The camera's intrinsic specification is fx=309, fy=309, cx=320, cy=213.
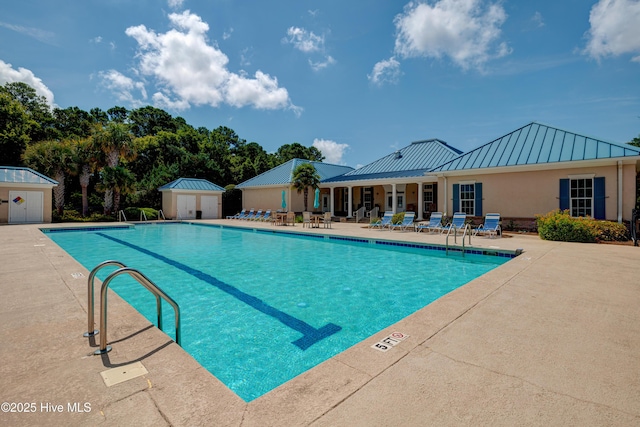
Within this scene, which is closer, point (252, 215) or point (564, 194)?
point (564, 194)

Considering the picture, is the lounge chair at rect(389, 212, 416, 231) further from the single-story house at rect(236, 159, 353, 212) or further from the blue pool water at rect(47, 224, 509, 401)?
the single-story house at rect(236, 159, 353, 212)

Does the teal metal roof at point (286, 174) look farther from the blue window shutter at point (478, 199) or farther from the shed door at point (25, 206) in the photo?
the shed door at point (25, 206)

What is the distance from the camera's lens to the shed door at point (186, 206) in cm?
2610

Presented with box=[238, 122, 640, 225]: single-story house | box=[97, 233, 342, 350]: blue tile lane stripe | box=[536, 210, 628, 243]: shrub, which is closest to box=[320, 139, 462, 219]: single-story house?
box=[238, 122, 640, 225]: single-story house

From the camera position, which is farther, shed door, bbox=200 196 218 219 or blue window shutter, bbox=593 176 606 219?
shed door, bbox=200 196 218 219

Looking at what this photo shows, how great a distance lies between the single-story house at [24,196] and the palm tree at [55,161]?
1852 millimetres

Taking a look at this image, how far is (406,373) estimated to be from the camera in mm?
2365

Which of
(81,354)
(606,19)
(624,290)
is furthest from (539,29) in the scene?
(81,354)

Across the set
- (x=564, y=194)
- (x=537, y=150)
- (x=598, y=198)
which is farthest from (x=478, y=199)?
(x=598, y=198)

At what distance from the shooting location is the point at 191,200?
26.7 meters

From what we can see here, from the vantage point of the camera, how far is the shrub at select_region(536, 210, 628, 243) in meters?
10.8

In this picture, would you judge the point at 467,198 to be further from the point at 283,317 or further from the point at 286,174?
the point at 286,174

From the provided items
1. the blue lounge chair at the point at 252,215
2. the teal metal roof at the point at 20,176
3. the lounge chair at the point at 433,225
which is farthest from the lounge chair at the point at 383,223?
the teal metal roof at the point at 20,176

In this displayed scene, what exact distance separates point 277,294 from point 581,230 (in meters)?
11.1
